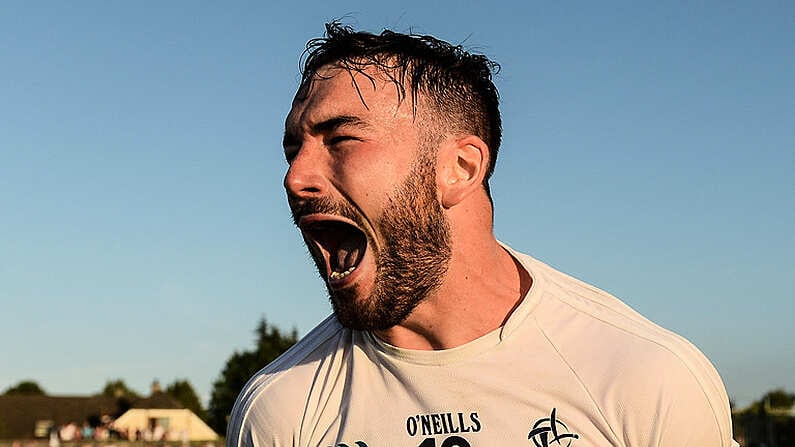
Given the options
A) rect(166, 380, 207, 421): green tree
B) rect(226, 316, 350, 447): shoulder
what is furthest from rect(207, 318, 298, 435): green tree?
rect(226, 316, 350, 447): shoulder

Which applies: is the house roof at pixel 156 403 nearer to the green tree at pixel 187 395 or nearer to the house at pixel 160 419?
the house at pixel 160 419

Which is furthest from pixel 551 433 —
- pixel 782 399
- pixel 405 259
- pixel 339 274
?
pixel 782 399

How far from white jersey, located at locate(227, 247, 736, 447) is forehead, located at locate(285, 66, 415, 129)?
0.96 m

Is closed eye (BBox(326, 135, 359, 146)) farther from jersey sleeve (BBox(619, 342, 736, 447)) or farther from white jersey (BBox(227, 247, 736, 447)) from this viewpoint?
jersey sleeve (BBox(619, 342, 736, 447))

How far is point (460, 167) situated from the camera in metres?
4.39

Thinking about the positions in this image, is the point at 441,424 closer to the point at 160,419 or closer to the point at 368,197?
the point at 368,197

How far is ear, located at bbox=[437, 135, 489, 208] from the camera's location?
14.2ft

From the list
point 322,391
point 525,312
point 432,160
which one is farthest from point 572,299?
point 322,391

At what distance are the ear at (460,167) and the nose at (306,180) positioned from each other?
19.2 inches

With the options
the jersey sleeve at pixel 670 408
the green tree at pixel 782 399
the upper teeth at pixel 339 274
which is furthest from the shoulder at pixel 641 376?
the green tree at pixel 782 399

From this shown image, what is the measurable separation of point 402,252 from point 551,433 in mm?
925

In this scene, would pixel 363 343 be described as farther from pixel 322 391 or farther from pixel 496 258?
pixel 496 258

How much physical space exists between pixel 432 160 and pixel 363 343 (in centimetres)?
91

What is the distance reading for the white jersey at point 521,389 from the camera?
3902mm
